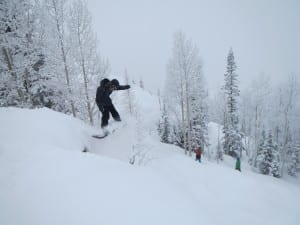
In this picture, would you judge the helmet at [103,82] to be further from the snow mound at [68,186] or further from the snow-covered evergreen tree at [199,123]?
the snow-covered evergreen tree at [199,123]

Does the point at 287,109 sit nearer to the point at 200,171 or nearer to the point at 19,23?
the point at 200,171

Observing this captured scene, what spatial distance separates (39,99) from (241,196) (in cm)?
1258

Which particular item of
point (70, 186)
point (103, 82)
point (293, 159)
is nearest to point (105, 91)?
point (103, 82)

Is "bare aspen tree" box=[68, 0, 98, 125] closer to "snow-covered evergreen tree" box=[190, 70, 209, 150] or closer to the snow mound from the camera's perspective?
the snow mound

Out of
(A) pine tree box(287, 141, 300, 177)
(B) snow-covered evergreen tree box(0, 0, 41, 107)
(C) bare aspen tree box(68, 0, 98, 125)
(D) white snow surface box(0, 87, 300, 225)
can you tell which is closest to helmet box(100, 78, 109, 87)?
(D) white snow surface box(0, 87, 300, 225)

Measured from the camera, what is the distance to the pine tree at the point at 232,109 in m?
24.3

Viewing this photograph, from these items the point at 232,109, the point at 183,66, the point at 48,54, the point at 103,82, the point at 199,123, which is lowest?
the point at 199,123

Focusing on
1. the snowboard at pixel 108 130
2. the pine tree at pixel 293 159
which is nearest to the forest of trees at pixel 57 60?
the snowboard at pixel 108 130

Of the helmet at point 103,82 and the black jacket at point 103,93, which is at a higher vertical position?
the helmet at point 103,82

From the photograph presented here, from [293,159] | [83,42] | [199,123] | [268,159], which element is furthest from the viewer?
[293,159]

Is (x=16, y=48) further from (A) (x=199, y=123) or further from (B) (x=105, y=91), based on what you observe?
(A) (x=199, y=123)

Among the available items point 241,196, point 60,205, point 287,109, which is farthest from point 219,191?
point 287,109

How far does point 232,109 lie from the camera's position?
2506cm

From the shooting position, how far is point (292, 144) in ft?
97.2
